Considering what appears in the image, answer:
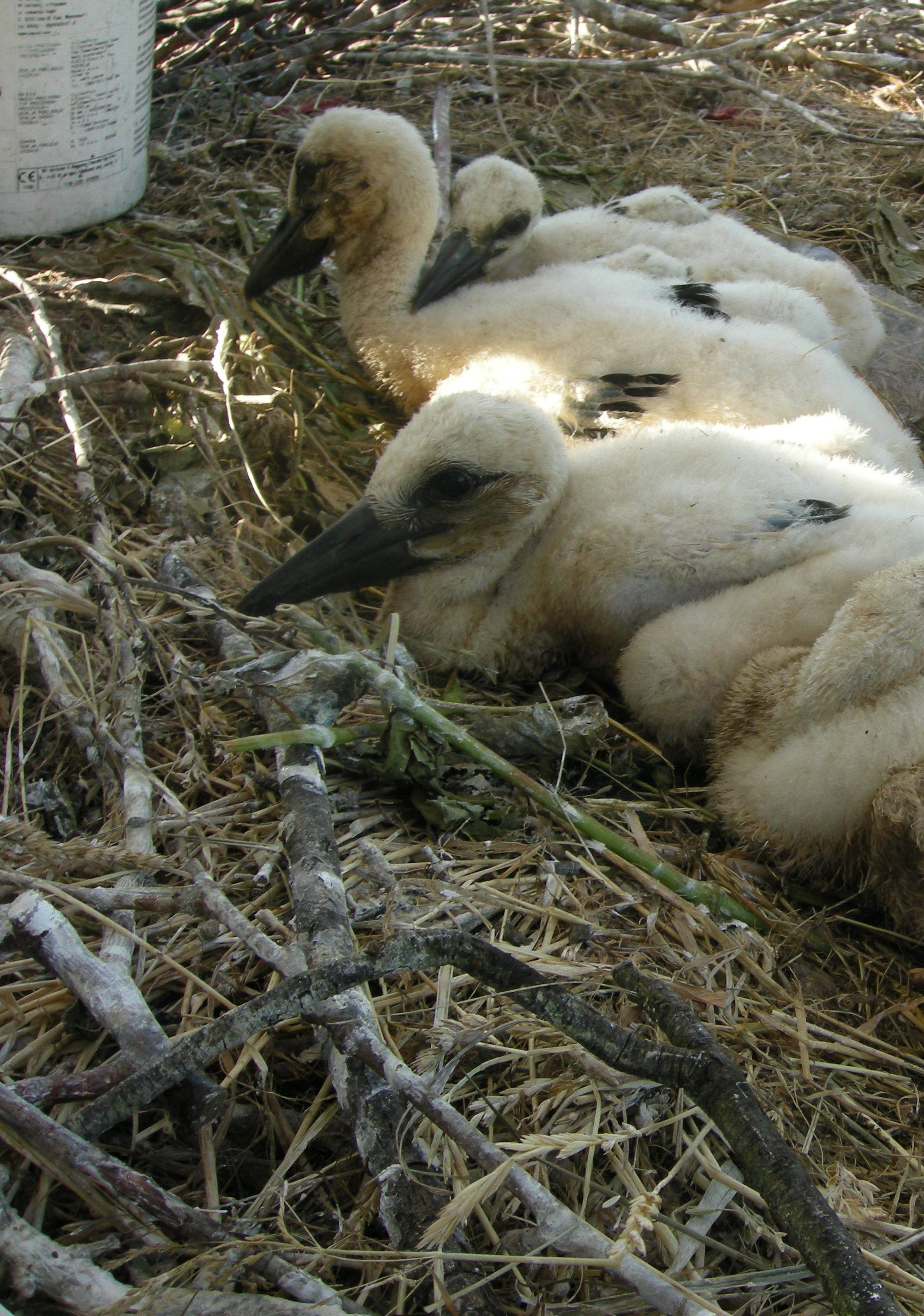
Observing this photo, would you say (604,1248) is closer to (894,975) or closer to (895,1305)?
(895,1305)

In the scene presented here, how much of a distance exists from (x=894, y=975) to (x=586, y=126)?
362 cm

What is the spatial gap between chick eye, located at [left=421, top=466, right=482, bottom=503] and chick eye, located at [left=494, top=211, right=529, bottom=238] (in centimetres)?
121

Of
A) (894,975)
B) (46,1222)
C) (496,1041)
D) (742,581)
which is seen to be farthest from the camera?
(742,581)

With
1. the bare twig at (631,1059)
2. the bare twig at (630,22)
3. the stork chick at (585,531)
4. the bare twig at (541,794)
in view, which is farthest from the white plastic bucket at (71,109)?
the bare twig at (631,1059)

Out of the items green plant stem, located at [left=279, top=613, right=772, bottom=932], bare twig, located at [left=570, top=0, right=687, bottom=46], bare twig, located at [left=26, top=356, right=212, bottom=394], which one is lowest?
green plant stem, located at [left=279, top=613, right=772, bottom=932]

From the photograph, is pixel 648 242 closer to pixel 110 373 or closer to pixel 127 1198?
pixel 110 373

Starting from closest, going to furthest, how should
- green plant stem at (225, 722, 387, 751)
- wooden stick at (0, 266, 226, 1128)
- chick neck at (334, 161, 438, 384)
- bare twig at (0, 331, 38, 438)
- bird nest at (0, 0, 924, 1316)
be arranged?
bird nest at (0, 0, 924, 1316)
wooden stick at (0, 266, 226, 1128)
green plant stem at (225, 722, 387, 751)
bare twig at (0, 331, 38, 438)
chick neck at (334, 161, 438, 384)

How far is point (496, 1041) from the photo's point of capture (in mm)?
1514

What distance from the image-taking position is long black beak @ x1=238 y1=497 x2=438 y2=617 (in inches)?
92.1

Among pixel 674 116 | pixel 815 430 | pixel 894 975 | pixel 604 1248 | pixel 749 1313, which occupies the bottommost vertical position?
pixel 894 975

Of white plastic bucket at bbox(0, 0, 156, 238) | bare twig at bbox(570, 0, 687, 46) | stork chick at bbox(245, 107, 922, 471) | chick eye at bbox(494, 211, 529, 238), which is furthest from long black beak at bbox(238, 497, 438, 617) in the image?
bare twig at bbox(570, 0, 687, 46)

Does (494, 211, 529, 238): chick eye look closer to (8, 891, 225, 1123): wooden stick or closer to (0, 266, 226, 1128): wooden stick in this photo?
(0, 266, 226, 1128): wooden stick

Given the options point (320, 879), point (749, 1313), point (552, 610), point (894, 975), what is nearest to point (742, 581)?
point (552, 610)

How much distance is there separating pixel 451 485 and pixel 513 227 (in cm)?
125
